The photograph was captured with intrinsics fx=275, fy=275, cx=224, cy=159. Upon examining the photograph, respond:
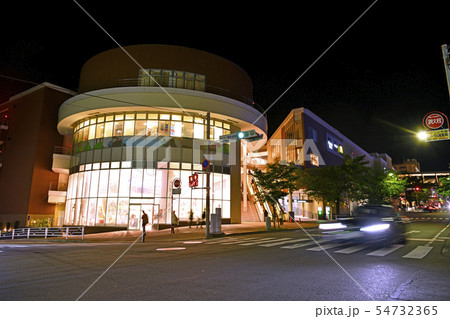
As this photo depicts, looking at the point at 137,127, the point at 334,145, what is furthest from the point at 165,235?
the point at 334,145

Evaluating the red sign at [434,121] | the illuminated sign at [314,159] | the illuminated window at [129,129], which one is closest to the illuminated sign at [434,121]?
the red sign at [434,121]

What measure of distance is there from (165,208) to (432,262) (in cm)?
2168

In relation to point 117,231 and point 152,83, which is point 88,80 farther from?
point 117,231

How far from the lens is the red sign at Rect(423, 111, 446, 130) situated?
1170cm

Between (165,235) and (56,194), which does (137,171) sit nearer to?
(165,235)

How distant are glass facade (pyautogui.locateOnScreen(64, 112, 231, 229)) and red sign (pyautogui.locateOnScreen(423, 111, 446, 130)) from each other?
17.3 m

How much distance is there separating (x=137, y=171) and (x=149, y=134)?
3.86 meters

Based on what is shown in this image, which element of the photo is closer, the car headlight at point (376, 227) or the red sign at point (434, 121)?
the red sign at point (434, 121)

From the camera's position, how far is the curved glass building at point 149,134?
26.3m

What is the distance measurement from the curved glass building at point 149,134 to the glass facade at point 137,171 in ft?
0.31

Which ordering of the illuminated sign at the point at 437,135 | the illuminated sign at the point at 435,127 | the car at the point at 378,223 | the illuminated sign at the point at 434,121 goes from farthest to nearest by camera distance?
the car at the point at 378,223
the illuminated sign at the point at 434,121
the illuminated sign at the point at 435,127
the illuminated sign at the point at 437,135

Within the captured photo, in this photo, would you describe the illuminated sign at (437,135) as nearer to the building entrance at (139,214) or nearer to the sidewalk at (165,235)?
the sidewalk at (165,235)

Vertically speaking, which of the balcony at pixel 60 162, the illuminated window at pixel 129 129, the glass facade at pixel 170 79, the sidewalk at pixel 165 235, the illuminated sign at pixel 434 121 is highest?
the glass facade at pixel 170 79

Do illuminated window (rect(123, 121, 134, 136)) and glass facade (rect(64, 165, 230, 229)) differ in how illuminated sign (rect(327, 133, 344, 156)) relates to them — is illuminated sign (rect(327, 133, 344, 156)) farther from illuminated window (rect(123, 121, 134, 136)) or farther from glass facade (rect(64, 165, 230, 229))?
illuminated window (rect(123, 121, 134, 136))
